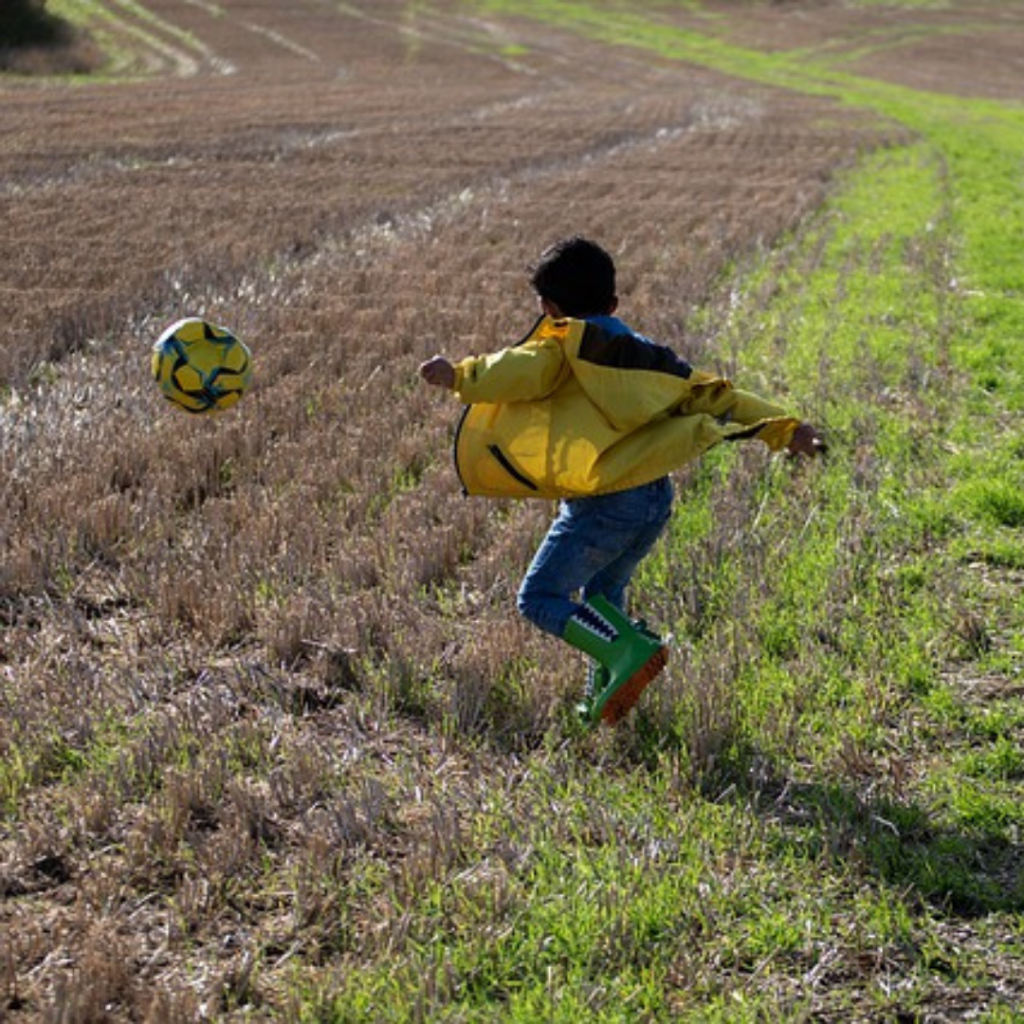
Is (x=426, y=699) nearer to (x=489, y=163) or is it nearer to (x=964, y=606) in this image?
(x=964, y=606)

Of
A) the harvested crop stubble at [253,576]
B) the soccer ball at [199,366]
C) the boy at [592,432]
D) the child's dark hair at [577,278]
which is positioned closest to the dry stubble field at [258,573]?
the harvested crop stubble at [253,576]

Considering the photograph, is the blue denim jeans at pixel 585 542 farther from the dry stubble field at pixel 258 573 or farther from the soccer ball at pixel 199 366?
the soccer ball at pixel 199 366

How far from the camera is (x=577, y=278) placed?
12.8 ft

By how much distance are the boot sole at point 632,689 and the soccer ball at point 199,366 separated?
7.31 feet

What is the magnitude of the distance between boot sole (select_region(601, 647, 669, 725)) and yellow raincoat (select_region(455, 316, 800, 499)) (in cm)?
49

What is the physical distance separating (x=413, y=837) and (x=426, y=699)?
83 cm

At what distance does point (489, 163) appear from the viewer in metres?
19.3

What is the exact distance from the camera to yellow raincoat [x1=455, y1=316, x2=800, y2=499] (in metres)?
3.80

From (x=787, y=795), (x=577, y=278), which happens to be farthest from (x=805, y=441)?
(x=787, y=795)

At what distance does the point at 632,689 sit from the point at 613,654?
0.36 ft

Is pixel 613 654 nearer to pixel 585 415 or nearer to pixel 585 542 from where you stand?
pixel 585 542

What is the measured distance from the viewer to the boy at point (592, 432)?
3816 millimetres

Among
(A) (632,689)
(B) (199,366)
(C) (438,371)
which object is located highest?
(C) (438,371)

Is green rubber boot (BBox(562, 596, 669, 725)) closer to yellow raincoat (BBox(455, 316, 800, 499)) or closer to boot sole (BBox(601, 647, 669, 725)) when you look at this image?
boot sole (BBox(601, 647, 669, 725))
